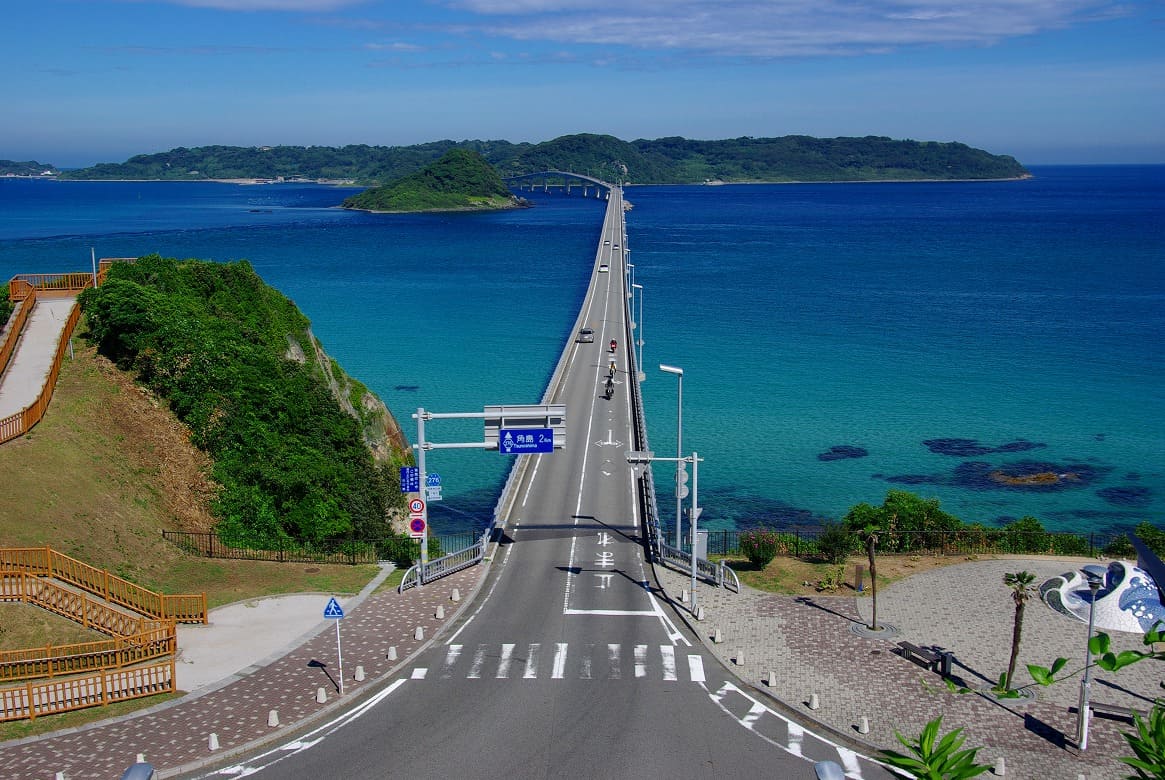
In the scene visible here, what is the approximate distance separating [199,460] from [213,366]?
580 cm

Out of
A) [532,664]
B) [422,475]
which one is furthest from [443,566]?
[532,664]

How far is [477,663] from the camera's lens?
2273cm

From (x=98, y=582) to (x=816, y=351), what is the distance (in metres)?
66.1

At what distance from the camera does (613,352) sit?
222 feet

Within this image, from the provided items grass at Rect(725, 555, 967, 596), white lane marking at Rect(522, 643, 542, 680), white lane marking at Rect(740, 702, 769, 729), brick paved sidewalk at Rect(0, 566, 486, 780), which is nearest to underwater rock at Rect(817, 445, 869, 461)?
grass at Rect(725, 555, 967, 596)

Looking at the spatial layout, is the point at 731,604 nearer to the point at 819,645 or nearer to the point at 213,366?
the point at 819,645

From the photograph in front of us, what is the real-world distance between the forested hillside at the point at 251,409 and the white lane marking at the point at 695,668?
17.1m

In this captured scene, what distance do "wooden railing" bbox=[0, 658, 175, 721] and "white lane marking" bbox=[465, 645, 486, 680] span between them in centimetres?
661

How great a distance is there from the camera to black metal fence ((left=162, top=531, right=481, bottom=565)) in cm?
3050

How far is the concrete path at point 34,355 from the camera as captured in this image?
115 ft

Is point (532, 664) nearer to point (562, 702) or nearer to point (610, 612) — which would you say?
point (562, 702)

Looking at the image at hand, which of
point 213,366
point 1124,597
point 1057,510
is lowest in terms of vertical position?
point 1057,510

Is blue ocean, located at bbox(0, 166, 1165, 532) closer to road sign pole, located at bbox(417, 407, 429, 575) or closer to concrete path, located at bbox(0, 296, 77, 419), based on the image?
road sign pole, located at bbox(417, 407, 429, 575)

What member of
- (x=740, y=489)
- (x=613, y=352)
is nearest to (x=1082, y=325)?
(x=613, y=352)
